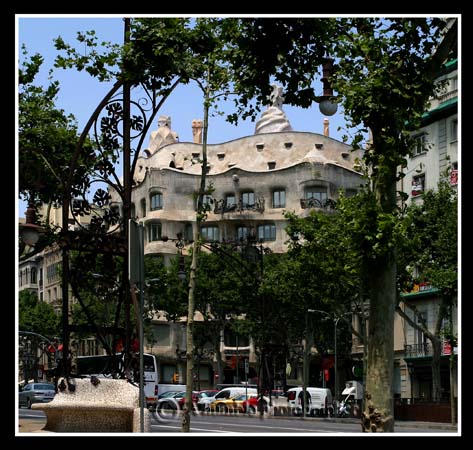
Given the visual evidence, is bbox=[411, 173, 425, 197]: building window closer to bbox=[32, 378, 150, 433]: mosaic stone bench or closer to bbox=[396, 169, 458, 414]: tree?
bbox=[396, 169, 458, 414]: tree

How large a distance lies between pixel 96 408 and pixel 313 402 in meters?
40.8

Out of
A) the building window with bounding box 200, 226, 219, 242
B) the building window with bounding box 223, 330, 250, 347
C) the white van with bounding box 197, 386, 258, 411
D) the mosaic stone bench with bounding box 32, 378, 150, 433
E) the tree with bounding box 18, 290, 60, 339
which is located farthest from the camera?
the building window with bounding box 200, 226, 219, 242

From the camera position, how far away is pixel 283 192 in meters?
87.4

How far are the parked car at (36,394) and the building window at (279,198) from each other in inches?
1371

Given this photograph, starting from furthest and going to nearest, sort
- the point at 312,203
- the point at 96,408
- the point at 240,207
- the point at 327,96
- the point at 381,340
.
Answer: the point at 240,207
the point at 312,203
the point at 96,408
the point at 327,96
the point at 381,340

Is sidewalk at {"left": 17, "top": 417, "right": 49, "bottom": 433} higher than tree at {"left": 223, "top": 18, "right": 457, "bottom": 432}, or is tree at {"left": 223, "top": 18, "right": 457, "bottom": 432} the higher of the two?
tree at {"left": 223, "top": 18, "right": 457, "bottom": 432}

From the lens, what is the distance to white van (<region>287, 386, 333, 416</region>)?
52.9m

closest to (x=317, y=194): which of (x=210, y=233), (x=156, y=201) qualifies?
(x=210, y=233)

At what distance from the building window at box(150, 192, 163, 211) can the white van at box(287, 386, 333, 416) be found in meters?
36.7

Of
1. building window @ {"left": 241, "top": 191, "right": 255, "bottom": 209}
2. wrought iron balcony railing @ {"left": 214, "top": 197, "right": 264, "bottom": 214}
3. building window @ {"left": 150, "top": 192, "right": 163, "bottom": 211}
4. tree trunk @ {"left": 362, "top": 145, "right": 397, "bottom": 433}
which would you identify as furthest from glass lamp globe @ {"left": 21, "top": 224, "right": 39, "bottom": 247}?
building window @ {"left": 150, "top": 192, "right": 163, "bottom": 211}

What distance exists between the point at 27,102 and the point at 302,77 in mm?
22531

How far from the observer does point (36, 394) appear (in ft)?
172

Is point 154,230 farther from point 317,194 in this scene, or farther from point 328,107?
point 328,107

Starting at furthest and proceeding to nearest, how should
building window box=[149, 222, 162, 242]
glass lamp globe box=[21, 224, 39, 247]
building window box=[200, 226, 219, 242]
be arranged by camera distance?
building window box=[149, 222, 162, 242] < building window box=[200, 226, 219, 242] < glass lamp globe box=[21, 224, 39, 247]
